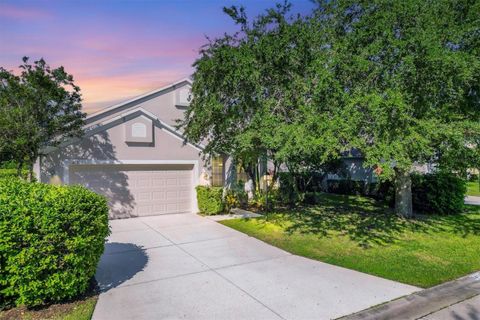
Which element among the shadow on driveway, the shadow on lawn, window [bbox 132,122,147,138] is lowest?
the shadow on driveway

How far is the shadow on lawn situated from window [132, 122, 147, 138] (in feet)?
18.8

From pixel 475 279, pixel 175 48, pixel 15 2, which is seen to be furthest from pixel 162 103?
pixel 475 279

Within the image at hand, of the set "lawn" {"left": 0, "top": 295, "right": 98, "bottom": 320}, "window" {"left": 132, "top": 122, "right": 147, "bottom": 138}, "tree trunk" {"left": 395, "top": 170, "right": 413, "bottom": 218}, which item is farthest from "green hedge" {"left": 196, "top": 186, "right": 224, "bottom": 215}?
"lawn" {"left": 0, "top": 295, "right": 98, "bottom": 320}

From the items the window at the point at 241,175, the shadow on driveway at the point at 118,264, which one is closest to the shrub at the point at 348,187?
the window at the point at 241,175

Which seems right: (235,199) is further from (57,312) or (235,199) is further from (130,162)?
(57,312)

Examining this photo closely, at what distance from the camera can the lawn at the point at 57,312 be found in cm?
473

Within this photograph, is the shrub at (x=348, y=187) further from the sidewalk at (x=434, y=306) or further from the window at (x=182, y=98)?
the sidewalk at (x=434, y=306)

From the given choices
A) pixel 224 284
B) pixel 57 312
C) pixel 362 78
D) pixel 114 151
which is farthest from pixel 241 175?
pixel 57 312

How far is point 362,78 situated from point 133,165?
8.85m

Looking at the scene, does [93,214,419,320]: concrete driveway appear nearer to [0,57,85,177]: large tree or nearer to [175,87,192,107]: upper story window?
[0,57,85,177]: large tree

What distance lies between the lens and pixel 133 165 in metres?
12.6

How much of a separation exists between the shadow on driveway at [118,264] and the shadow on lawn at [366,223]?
463cm

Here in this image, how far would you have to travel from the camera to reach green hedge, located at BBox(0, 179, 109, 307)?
463 cm

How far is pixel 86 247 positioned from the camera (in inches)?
203
